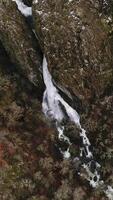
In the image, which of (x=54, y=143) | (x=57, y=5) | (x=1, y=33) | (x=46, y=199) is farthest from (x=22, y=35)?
(x=46, y=199)

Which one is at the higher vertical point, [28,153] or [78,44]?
[78,44]

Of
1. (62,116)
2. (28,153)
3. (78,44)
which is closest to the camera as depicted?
(78,44)

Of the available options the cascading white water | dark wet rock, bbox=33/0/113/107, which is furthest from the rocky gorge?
the cascading white water

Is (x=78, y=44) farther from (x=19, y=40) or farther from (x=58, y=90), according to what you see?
(x=19, y=40)

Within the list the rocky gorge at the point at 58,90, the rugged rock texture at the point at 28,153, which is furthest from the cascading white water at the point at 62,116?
the rugged rock texture at the point at 28,153

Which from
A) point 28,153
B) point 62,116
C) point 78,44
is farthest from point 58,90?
point 28,153

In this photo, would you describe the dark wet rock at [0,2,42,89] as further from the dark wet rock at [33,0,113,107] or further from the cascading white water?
the dark wet rock at [33,0,113,107]

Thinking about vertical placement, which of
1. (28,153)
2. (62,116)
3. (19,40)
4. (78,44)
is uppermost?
(19,40)
